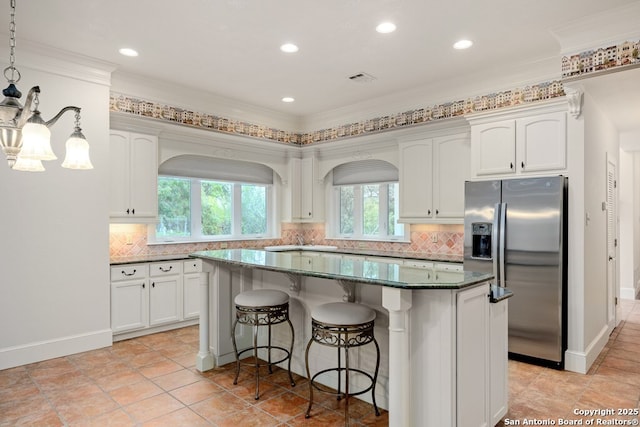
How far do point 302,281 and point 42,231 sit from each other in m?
2.47

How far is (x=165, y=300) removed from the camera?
4469 millimetres

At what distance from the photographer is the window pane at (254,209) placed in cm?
596

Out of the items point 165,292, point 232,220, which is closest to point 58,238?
point 165,292

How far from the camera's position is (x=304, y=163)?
6207mm

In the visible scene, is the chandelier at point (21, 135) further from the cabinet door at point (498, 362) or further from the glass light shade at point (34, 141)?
the cabinet door at point (498, 362)

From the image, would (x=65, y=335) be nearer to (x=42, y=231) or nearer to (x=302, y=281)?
(x=42, y=231)

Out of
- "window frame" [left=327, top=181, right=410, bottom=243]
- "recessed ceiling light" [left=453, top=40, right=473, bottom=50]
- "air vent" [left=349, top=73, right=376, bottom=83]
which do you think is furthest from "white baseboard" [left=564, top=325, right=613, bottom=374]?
"air vent" [left=349, top=73, right=376, bottom=83]

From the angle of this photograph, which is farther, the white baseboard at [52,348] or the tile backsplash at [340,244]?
the tile backsplash at [340,244]

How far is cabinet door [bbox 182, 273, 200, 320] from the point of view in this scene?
4656 millimetres

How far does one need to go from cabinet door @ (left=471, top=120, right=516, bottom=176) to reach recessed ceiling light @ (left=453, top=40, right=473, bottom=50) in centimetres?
82

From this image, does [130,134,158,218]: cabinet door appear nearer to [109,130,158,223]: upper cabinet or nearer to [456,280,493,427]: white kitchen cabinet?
[109,130,158,223]: upper cabinet

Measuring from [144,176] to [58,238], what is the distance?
3.61ft

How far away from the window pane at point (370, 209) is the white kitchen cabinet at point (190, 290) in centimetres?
254

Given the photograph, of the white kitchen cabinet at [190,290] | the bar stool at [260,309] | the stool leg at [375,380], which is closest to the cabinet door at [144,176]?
the white kitchen cabinet at [190,290]
